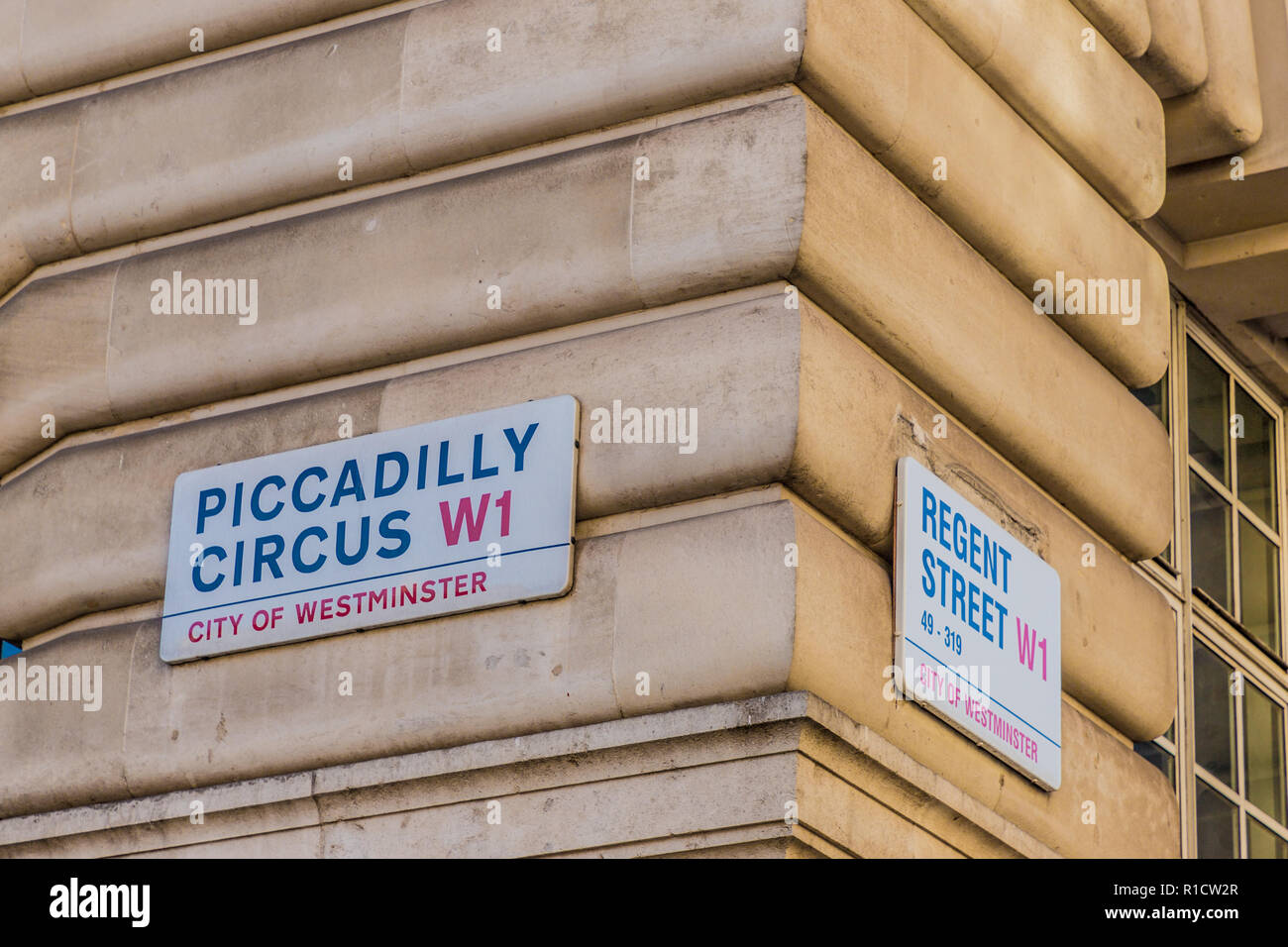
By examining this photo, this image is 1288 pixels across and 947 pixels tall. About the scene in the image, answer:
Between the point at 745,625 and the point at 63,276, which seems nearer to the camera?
the point at 745,625

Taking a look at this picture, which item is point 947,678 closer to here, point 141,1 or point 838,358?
point 838,358

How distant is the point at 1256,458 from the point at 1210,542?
925mm

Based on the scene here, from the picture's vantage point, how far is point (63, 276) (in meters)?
11.0

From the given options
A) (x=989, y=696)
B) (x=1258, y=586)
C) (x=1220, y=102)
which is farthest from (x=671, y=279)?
(x=1258, y=586)

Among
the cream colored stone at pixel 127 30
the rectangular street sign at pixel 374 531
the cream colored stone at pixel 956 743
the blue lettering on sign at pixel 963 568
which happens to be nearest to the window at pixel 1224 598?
the cream colored stone at pixel 956 743

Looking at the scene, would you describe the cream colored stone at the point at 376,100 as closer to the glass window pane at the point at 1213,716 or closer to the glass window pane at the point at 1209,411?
the glass window pane at the point at 1209,411

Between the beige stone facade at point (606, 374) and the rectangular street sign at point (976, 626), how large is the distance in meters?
0.11

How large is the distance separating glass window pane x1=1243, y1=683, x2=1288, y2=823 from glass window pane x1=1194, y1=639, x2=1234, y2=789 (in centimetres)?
20

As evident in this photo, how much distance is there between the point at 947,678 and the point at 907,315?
1.55 meters

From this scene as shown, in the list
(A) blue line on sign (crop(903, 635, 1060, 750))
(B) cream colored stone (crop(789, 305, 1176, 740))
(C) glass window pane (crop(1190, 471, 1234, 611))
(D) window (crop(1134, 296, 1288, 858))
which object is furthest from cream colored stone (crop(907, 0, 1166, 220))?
(A) blue line on sign (crop(903, 635, 1060, 750))

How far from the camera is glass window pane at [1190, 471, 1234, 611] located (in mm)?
14195
